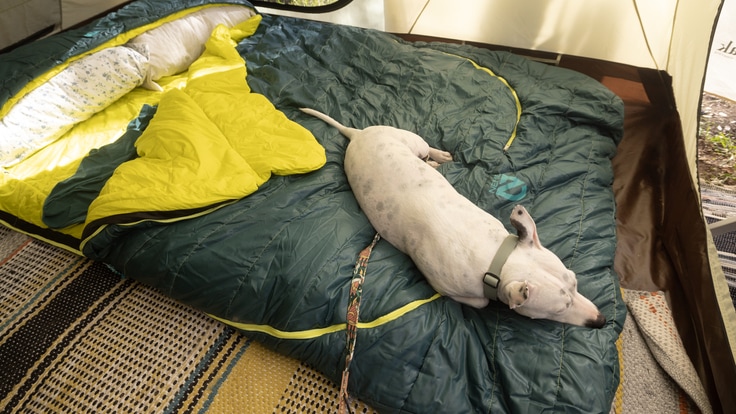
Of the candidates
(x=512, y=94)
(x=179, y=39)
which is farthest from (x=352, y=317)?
(x=179, y=39)

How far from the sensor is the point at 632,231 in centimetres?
209

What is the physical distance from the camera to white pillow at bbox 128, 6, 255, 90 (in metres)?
2.64

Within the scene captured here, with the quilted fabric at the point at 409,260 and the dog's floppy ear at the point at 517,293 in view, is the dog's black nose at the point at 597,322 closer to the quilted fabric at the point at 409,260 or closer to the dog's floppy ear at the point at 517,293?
the quilted fabric at the point at 409,260

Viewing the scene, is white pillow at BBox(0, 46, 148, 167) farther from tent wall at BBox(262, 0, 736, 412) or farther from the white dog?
the white dog

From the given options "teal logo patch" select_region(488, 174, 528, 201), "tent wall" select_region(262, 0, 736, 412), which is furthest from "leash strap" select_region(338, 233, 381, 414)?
"tent wall" select_region(262, 0, 736, 412)

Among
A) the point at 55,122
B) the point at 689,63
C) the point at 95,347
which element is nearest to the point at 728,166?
the point at 689,63

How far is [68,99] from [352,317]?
6.43ft

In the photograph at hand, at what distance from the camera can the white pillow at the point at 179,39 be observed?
8.66 feet

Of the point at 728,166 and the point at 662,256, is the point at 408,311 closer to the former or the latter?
the point at 662,256

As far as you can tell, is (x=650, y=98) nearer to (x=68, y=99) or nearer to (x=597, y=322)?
(x=597, y=322)

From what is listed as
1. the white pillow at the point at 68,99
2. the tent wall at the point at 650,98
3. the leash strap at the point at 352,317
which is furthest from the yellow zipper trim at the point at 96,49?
the leash strap at the point at 352,317

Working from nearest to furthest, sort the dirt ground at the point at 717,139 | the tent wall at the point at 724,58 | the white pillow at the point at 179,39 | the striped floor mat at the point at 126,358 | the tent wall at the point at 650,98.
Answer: the striped floor mat at the point at 126,358 < the tent wall at the point at 650,98 < the tent wall at the point at 724,58 < the dirt ground at the point at 717,139 < the white pillow at the point at 179,39

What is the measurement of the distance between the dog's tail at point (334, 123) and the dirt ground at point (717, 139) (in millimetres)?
1673

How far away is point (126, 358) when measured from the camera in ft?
5.27
